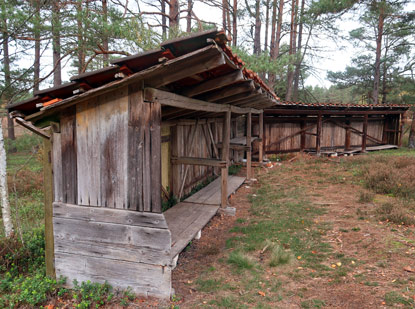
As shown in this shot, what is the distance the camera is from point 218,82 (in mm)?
4164

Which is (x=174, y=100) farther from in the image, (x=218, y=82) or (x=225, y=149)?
(x=225, y=149)

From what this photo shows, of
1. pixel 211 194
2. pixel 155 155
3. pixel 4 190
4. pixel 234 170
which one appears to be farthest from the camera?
pixel 234 170

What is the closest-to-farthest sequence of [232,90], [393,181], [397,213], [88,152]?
[88,152] → [232,90] → [397,213] → [393,181]

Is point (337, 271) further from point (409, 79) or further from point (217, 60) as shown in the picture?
point (409, 79)

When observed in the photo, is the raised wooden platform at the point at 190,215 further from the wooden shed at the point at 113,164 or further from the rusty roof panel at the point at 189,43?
the rusty roof panel at the point at 189,43

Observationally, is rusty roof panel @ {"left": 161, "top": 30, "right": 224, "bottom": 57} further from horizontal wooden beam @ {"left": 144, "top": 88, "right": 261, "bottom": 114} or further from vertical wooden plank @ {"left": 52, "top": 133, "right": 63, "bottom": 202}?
vertical wooden plank @ {"left": 52, "top": 133, "right": 63, "bottom": 202}

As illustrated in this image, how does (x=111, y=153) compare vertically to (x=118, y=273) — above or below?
above

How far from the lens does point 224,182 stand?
6480 millimetres

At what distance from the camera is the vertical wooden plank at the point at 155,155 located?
3355mm

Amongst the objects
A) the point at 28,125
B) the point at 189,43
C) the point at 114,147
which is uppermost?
the point at 189,43

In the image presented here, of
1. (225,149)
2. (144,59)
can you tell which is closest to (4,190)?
(144,59)

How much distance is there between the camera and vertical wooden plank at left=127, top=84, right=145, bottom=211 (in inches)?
133

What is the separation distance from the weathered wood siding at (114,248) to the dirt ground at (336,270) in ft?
1.68

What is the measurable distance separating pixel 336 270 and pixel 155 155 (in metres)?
3.15
